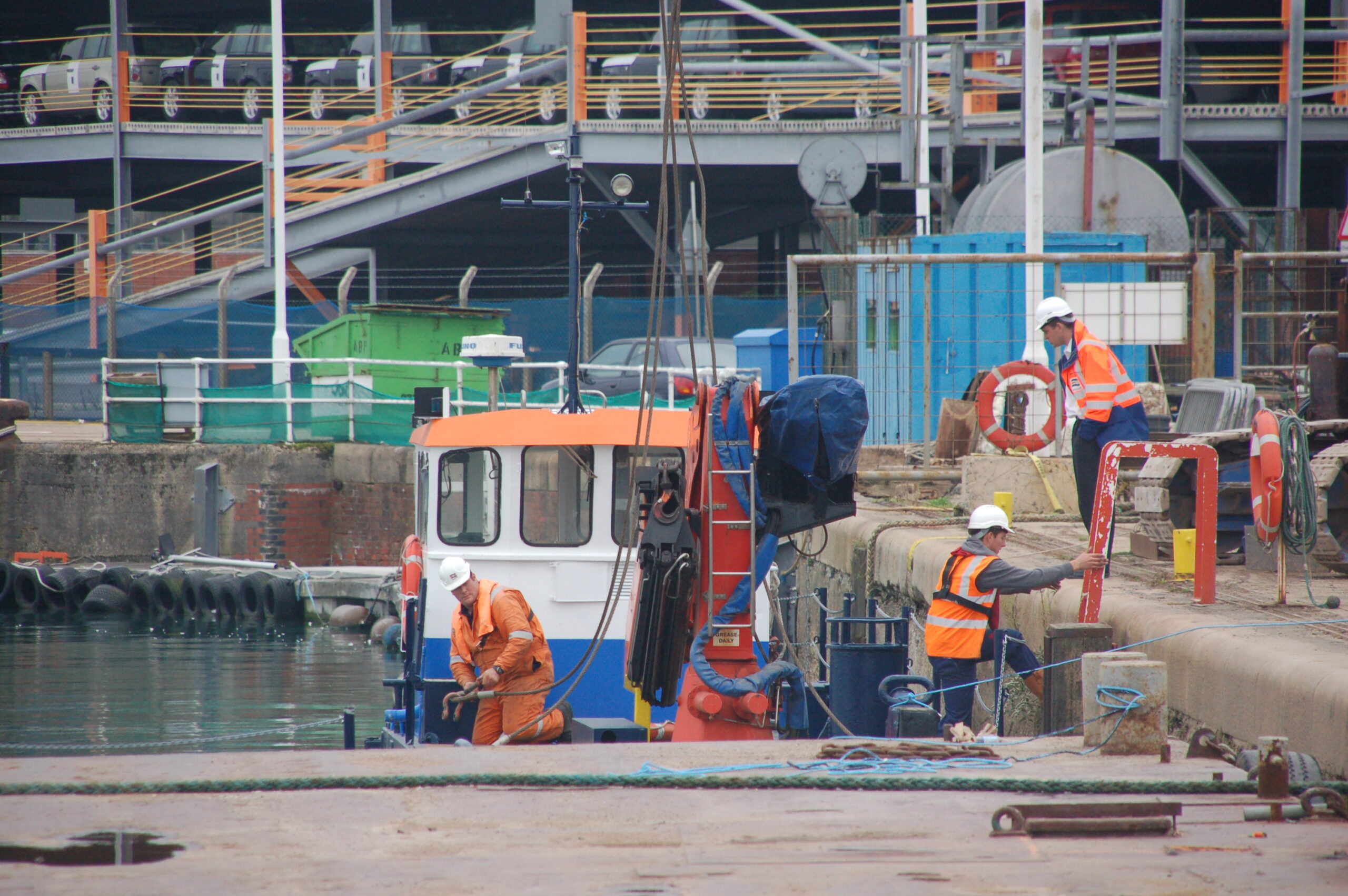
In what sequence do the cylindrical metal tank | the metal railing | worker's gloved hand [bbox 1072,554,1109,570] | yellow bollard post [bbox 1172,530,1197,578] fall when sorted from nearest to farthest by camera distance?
worker's gloved hand [bbox 1072,554,1109,570] → yellow bollard post [bbox 1172,530,1197,578] → the cylindrical metal tank → the metal railing

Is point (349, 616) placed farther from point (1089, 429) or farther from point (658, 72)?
point (658, 72)

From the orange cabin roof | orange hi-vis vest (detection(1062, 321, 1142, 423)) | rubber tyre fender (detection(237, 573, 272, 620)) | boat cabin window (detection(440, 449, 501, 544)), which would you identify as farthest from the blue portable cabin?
rubber tyre fender (detection(237, 573, 272, 620))

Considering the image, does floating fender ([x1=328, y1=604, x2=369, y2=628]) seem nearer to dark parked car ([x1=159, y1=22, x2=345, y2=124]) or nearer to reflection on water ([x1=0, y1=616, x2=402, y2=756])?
reflection on water ([x1=0, y1=616, x2=402, y2=756])

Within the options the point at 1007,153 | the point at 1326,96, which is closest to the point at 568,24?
the point at 1007,153

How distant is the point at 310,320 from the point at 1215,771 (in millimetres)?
19028

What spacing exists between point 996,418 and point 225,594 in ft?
33.8

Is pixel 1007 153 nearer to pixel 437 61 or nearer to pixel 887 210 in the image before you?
pixel 887 210

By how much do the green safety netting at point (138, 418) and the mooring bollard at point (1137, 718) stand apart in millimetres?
16060

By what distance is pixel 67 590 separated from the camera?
17.2 m

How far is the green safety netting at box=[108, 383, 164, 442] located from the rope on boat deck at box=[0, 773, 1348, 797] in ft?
48.2

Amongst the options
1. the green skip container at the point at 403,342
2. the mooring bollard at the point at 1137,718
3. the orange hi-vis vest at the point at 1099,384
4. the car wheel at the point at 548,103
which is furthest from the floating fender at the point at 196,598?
the mooring bollard at the point at 1137,718

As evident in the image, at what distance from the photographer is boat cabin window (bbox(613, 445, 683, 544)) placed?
26.9 ft

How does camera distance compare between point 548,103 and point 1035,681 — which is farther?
point 548,103

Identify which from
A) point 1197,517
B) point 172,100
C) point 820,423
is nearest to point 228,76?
point 172,100
